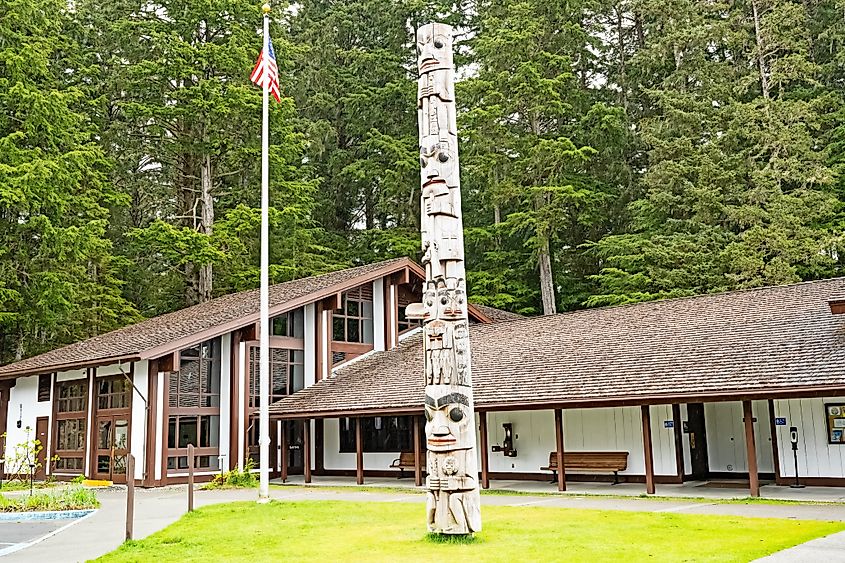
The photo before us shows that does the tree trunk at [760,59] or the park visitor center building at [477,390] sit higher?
the tree trunk at [760,59]

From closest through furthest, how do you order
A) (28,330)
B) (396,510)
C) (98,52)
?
(396,510) → (28,330) → (98,52)

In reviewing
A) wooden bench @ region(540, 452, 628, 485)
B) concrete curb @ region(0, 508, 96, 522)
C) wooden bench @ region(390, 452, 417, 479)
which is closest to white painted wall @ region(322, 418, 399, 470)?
wooden bench @ region(390, 452, 417, 479)

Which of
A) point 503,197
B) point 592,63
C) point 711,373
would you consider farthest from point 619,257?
point 711,373

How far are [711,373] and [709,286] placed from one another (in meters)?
12.9

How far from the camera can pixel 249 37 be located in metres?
34.1

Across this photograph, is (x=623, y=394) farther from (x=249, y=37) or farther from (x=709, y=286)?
(x=249, y=37)

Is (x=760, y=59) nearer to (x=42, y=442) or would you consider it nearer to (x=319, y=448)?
(x=319, y=448)

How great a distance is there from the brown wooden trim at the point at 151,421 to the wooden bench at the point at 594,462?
922 centimetres

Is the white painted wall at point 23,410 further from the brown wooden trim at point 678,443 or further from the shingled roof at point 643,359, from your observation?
the brown wooden trim at point 678,443

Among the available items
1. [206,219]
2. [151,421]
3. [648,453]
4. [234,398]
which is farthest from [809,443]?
[206,219]

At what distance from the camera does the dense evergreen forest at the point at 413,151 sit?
2838 cm

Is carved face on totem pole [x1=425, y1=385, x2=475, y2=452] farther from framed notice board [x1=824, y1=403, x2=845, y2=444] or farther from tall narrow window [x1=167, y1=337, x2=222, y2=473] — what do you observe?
tall narrow window [x1=167, y1=337, x2=222, y2=473]

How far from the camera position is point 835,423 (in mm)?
16094

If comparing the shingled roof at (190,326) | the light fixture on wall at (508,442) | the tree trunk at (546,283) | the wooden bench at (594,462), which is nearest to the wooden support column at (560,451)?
the wooden bench at (594,462)
